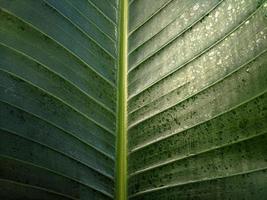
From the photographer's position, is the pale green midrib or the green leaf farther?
the pale green midrib

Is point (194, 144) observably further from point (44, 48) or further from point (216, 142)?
point (44, 48)

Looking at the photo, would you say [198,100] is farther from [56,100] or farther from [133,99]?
[56,100]

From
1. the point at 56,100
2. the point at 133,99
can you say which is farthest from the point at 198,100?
the point at 56,100

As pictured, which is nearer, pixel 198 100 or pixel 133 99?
pixel 198 100

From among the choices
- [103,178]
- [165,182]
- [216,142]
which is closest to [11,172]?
[103,178]

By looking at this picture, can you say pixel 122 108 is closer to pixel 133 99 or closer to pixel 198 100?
pixel 133 99
